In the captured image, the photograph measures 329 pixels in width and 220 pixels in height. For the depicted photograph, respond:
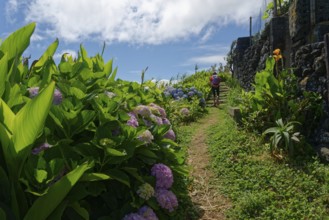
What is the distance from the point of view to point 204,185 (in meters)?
4.62

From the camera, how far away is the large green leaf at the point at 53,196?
1.79 meters

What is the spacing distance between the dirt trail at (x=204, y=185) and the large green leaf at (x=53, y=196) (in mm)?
2176

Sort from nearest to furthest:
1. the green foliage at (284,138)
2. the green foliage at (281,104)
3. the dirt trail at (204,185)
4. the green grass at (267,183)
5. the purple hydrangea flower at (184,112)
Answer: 1. the green grass at (267,183)
2. the dirt trail at (204,185)
3. the green foliage at (284,138)
4. the green foliage at (281,104)
5. the purple hydrangea flower at (184,112)

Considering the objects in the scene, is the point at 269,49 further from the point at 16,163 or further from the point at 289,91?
the point at 16,163

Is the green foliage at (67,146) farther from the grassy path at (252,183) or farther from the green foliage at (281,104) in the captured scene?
the green foliage at (281,104)

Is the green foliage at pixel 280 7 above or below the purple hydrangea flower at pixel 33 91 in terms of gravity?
above

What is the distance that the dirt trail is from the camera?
3930 millimetres

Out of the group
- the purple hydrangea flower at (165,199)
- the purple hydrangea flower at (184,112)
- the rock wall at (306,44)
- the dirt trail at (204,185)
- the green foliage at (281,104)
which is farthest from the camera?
the purple hydrangea flower at (184,112)

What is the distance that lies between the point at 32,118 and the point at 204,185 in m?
3.23

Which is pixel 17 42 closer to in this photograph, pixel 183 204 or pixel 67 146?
pixel 67 146

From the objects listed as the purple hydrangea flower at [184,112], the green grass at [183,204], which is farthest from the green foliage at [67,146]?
the purple hydrangea flower at [184,112]

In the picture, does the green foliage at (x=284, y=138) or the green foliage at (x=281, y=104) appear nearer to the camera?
the green foliage at (x=284, y=138)

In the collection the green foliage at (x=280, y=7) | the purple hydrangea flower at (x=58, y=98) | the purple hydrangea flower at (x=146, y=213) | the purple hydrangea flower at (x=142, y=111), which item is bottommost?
the purple hydrangea flower at (x=146, y=213)

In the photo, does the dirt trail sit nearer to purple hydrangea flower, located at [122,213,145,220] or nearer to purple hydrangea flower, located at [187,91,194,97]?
purple hydrangea flower, located at [122,213,145,220]
